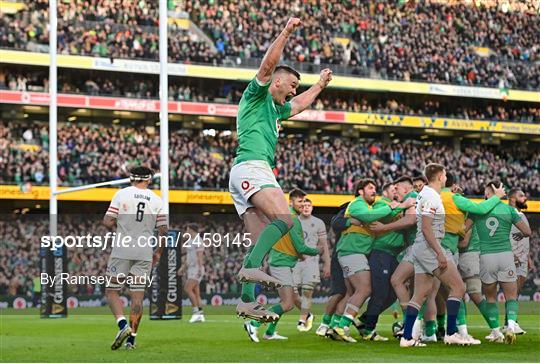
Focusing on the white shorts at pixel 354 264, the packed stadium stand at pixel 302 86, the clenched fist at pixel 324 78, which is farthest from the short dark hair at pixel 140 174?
the packed stadium stand at pixel 302 86

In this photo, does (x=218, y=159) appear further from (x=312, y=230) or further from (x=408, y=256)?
(x=408, y=256)

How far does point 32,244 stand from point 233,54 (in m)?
21.8

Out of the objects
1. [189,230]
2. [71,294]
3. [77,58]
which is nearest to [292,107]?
[189,230]

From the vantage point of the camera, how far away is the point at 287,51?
48.8m

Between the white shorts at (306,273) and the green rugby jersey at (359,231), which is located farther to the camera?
the white shorts at (306,273)

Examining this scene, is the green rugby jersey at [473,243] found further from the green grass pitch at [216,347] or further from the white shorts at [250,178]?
the white shorts at [250,178]

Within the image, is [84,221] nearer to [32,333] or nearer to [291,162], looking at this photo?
[32,333]

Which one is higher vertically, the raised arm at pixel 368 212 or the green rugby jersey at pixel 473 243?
the raised arm at pixel 368 212

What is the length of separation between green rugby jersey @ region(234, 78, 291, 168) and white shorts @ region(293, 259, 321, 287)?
362 inches

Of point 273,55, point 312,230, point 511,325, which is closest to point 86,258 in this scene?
point 312,230

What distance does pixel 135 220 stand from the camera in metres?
13.6

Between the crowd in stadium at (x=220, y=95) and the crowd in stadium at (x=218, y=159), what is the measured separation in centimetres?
163

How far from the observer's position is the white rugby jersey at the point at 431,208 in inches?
497

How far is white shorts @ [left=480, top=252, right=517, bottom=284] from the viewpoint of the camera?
568 inches
